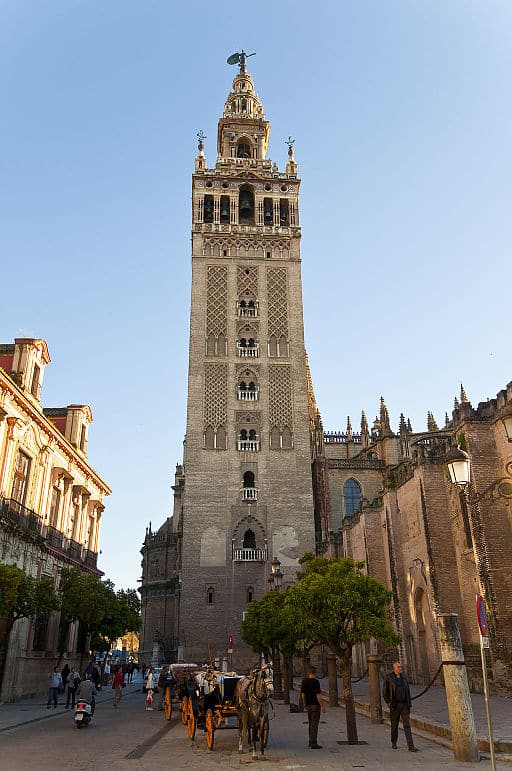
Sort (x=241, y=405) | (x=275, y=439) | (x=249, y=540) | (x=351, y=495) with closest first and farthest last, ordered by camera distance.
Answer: (x=249, y=540)
(x=275, y=439)
(x=241, y=405)
(x=351, y=495)

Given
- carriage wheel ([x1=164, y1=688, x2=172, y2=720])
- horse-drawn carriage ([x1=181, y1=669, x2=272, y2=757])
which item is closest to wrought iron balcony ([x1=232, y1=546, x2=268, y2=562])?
carriage wheel ([x1=164, y1=688, x2=172, y2=720])

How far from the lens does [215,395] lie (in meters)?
39.3

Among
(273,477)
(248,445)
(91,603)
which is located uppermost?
(248,445)

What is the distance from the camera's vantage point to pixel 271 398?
3975cm

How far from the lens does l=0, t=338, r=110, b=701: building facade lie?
2173cm

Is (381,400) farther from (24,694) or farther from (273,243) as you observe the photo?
(24,694)

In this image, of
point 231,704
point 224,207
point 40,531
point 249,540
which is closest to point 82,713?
point 231,704

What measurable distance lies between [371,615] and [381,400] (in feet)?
116

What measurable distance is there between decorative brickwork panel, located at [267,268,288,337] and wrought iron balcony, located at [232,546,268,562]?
1410 centimetres

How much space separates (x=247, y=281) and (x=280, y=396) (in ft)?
28.6

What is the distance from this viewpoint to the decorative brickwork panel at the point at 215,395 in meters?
38.6

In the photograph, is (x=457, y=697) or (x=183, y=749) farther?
(x=183, y=749)

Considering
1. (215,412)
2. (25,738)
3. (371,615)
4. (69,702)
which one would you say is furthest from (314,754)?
(215,412)

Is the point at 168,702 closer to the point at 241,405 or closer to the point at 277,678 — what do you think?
the point at 277,678
